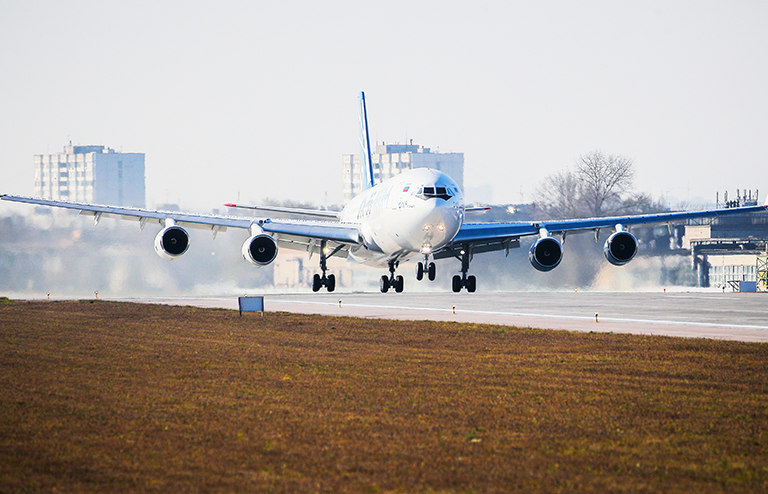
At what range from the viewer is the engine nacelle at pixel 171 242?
50.6 meters

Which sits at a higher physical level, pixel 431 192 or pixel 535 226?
pixel 431 192

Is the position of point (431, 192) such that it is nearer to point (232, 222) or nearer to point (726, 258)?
point (232, 222)

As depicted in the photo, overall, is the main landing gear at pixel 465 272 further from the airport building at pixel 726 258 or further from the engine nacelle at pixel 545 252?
the airport building at pixel 726 258

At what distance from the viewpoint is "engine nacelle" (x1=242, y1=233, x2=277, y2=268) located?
49.6 metres

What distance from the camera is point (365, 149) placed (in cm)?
7125

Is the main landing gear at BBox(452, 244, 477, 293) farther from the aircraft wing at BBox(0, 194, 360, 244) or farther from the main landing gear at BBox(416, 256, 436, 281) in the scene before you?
→ the aircraft wing at BBox(0, 194, 360, 244)

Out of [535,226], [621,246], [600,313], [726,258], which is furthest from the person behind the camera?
[726,258]

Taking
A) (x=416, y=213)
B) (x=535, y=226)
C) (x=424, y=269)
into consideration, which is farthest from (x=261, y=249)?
(x=535, y=226)

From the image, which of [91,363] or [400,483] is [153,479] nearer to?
[400,483]

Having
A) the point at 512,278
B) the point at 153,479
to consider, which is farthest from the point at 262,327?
the point at 512,278

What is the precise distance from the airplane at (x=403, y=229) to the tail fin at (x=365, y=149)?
990cm

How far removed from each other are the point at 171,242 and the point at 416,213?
50.3 ft

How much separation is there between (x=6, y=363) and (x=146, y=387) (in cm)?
669

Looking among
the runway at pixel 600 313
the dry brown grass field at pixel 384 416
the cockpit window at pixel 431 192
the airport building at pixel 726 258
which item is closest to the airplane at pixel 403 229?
the cockpit window at pixel 431 192
